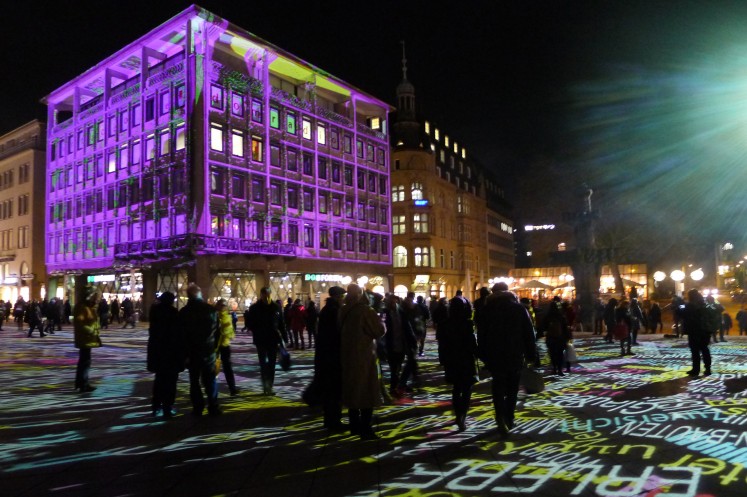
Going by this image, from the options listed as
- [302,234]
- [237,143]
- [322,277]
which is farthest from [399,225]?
[237,143]

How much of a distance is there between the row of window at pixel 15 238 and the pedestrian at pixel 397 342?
55459 millimetres

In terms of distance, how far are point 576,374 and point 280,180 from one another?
33965mm

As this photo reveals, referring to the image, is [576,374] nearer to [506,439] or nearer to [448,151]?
[506,439]

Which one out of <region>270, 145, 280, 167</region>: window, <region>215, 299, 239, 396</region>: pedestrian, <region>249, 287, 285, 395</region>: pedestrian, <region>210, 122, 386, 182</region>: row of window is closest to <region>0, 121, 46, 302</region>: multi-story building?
<region>210, 122, 386, 182</region>: row of window

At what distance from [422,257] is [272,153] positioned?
20.7m

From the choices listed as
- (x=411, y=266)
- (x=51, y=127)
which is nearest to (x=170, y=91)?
(x=51, y=127)

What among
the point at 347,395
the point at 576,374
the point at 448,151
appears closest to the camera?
the point at 347,395

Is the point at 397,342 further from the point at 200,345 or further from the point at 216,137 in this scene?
the point at 216,137

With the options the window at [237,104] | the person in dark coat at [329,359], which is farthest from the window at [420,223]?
the person in dark coat at [329,359]

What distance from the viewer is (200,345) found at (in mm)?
8031

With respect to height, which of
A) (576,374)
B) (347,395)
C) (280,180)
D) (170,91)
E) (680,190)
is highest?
(170,91)

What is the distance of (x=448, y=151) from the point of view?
67.0 m

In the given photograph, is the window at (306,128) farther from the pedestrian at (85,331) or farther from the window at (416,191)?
the pedestrian at (85,331)

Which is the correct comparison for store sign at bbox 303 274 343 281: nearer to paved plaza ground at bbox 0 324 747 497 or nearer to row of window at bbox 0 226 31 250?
row of window at bbox 0 226 31 250
